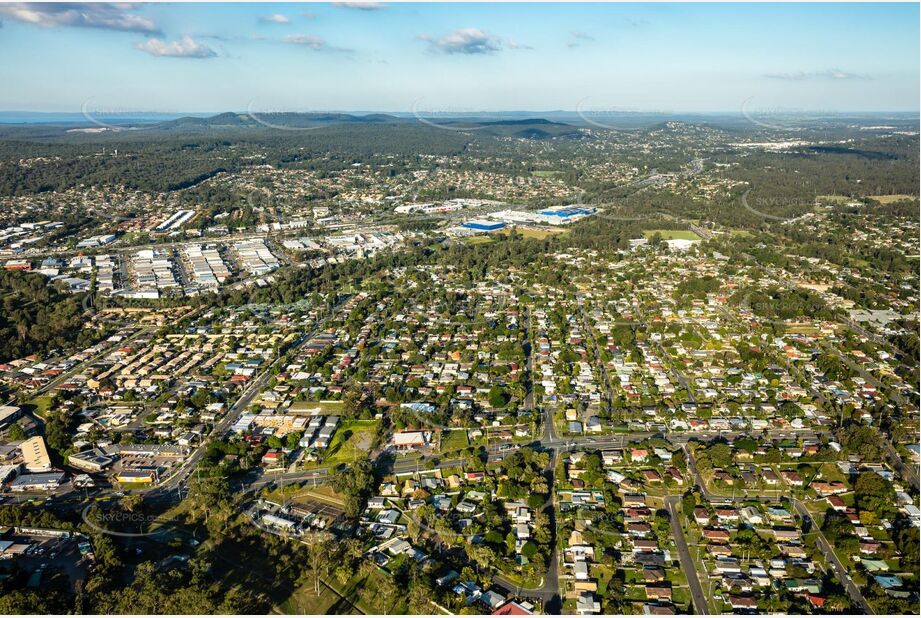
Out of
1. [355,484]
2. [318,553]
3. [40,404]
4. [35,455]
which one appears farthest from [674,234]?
[35,455]

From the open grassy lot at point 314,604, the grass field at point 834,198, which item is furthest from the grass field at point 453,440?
the grass field at point 834,198

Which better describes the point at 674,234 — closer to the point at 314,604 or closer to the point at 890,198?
the point at 890,198

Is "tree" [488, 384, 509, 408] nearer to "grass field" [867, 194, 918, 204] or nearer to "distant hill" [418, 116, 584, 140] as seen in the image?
"grass field" [867, 194, 918, 204]

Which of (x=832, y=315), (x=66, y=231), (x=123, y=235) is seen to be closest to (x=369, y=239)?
(x=123, y=235)

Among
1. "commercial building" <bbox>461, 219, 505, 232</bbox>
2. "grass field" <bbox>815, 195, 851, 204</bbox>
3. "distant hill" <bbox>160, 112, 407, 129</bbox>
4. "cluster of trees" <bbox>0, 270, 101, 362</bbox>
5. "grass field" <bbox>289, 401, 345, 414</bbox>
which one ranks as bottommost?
"grass field" <bbox>289, 401, 345, 414</bbox>

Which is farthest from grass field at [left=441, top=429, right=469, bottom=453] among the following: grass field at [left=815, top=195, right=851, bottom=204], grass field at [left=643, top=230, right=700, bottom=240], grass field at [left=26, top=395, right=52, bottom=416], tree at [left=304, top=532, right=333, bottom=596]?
grass field at [left=815, top=195, right=851, bottom=204]
